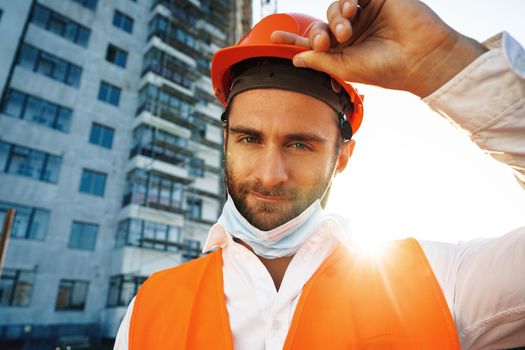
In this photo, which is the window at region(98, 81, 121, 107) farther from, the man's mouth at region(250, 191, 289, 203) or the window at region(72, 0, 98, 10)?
the man's mouth at region(250, 191, 289, 203)

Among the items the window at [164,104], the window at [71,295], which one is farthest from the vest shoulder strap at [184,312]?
the window at [164,104]

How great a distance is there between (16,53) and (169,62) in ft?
32.9

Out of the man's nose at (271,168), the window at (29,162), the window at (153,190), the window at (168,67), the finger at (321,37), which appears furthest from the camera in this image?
the window at (168,67)

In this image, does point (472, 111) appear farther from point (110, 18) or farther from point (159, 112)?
point (110, 18)

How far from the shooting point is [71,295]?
16.7 m

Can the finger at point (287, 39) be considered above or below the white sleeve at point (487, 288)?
above

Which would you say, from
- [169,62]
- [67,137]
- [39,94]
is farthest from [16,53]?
[169,62]

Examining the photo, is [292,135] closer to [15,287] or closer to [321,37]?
[321,37]

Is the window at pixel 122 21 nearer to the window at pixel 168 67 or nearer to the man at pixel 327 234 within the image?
the window at pixel 168 67

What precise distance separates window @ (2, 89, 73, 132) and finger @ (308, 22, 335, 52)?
70.3 feet

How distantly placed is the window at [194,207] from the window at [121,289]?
24.9ft

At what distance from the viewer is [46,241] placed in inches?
654

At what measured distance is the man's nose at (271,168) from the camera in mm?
1639

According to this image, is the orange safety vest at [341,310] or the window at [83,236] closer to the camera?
the orange safety vest at [341,310]
